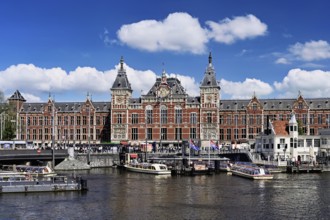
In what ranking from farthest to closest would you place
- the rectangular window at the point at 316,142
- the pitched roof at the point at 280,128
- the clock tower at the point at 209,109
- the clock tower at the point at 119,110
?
1. the clock tower at the point at 119,110
2. the clock tower at the point at 209,109
3. the rectangular window at the point at 316,142
4. the pitched roof at the point at 280,128

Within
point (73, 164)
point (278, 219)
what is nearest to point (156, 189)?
point (278, 219)

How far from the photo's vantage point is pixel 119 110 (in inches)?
5389

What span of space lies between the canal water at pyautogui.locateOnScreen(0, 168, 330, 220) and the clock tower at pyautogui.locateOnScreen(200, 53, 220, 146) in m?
53.7

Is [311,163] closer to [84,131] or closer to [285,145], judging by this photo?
[285,145]

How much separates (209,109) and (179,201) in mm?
76895

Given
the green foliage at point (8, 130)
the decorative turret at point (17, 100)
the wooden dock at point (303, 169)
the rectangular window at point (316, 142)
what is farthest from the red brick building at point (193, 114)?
the wooden dock at point (303, 169)

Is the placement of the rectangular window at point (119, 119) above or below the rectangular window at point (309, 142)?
above

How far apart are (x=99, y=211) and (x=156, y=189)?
699 inches

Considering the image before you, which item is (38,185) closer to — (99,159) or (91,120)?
(99,159)

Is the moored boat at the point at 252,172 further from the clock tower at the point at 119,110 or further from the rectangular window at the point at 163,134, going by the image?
the clock tower at the point at 119,110

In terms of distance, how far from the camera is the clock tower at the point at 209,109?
430 ft

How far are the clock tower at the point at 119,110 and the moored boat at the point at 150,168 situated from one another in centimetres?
3811

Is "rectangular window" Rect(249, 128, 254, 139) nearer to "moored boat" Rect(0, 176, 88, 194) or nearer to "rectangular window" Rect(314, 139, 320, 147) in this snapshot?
"rectangular window" Rect(314, 139, 320, 147)

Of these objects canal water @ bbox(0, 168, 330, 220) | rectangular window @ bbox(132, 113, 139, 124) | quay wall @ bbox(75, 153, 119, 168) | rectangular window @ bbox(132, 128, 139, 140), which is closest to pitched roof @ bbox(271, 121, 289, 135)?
canal water @ bbox(0, 168, 330, 220)
